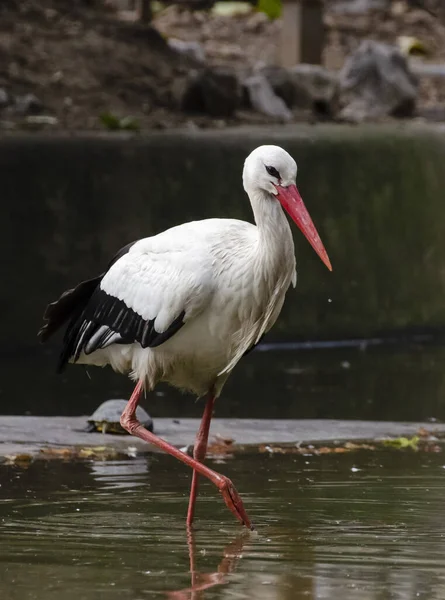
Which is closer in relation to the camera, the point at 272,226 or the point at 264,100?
the point at 272,226

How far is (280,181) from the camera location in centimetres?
574

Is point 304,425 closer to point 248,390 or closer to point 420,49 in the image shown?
point 248,390

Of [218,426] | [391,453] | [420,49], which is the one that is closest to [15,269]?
[218,426]

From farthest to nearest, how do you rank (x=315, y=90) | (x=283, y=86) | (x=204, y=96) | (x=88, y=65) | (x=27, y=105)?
(x=315, y=90), (x=283, y=86), (x=88, y=65), (x=204, y=96), (x=27, y=105)

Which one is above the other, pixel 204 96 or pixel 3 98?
pixel 204 96

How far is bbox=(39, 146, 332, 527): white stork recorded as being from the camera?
5.75 metres

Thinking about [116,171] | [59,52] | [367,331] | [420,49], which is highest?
[420,49]

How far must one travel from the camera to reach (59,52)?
1859 cm

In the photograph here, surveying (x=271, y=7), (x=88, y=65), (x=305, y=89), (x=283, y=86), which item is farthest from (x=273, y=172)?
(x=271, y=7)

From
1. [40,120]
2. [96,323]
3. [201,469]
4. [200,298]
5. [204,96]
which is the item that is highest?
[204,96]

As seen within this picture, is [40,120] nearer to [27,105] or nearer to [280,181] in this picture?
[27,105]

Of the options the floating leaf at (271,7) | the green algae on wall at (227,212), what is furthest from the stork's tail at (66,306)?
the floating leaf at (271,7)

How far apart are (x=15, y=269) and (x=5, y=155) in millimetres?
1047

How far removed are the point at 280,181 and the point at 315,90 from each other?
1494 centimetres
